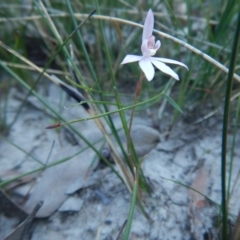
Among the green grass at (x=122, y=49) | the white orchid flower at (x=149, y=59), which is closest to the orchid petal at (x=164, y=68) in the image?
the white orchid flower at (x=149, y=59)

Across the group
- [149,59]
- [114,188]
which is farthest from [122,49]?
[149,59]

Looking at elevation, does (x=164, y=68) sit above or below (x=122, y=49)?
below

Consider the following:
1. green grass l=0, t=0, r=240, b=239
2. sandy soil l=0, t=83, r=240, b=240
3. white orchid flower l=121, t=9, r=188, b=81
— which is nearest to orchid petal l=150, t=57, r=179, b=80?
white orchid flower l=121, t=9, r=188, b=81

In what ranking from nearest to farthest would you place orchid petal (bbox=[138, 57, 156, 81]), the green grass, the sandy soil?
orchid petal (bbox=[138, 57, 156, 81]) → the sandy soil → the green grass

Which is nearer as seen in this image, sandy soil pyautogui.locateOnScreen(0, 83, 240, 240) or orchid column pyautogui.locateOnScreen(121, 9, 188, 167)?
orchid column pyautogui.locateOnScreen(121, 9, 188, 167)

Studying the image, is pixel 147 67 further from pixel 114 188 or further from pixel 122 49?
pixel 122 49

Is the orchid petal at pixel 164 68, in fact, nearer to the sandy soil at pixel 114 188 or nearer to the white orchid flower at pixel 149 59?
the white orchid flower at pixel 149 59

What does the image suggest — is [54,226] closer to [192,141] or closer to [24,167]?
[24,167]

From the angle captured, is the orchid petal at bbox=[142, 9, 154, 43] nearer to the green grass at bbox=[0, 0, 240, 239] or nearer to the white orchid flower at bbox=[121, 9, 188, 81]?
the white orchid flower at bbox=[121, 9, 188, 81]

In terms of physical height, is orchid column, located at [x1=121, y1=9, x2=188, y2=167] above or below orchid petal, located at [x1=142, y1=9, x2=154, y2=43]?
below
